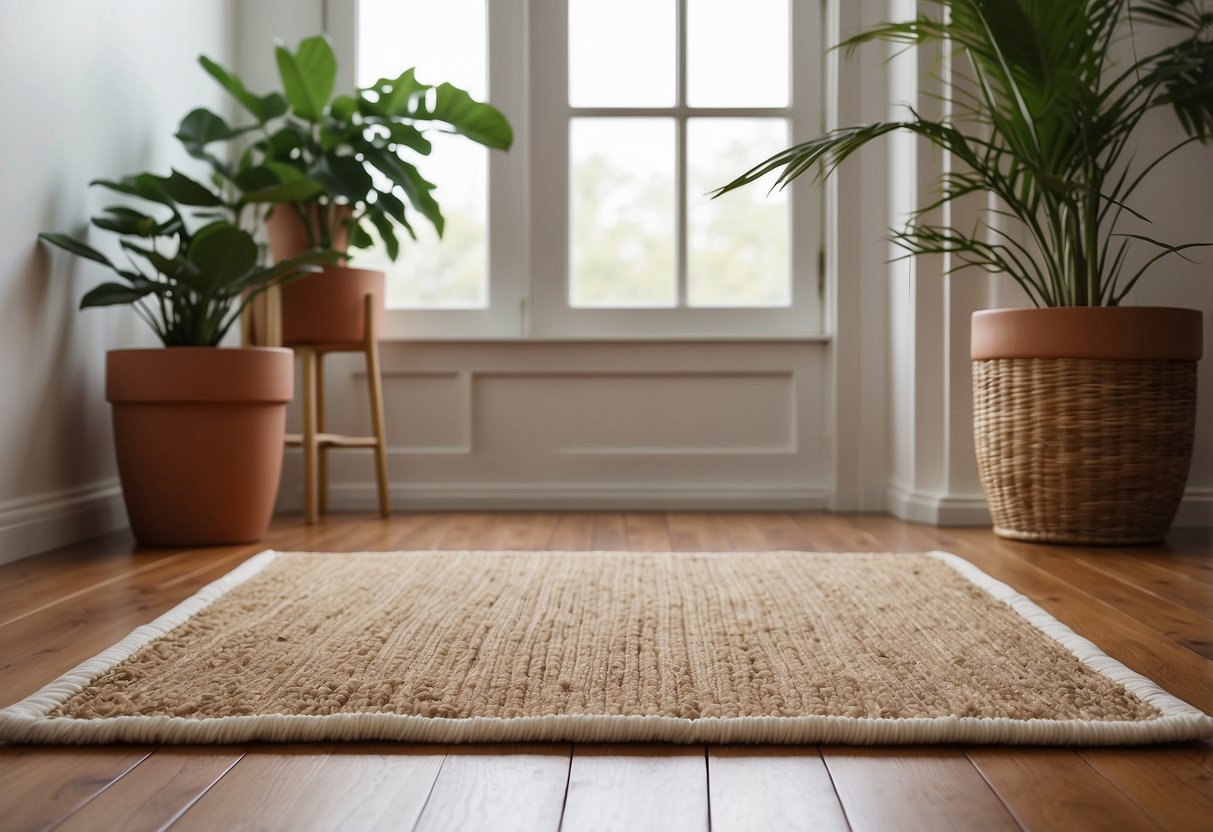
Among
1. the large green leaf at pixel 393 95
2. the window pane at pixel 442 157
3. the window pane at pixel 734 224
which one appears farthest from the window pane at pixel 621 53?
the large green leaf at pixel 393 95

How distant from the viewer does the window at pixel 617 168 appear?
3.05m

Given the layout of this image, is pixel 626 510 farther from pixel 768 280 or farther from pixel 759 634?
pixel 759 634

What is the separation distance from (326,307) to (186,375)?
0.60 m

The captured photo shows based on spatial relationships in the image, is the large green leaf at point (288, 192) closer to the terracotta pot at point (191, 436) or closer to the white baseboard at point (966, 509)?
the terracotta pot at point (191, 436)

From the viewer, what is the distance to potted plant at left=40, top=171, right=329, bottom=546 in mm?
2135

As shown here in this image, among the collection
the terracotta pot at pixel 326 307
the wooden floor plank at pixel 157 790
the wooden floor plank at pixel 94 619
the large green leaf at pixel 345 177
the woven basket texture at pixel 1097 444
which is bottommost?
the wooden floor plank at pixel 157 790

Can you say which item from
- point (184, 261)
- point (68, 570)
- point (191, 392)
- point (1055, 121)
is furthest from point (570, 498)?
point (1055, 121)

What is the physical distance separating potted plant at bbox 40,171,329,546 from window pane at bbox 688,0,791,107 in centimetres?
135

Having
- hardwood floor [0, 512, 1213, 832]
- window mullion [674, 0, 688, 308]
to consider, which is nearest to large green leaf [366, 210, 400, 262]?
window mullion [674, 0, 688, 308]

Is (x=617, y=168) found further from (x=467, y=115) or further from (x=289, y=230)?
(x=289, y=230)

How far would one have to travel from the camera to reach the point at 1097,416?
215 centimetres

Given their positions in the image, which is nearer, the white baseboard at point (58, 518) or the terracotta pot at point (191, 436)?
the white baseboard at point (58, 518)

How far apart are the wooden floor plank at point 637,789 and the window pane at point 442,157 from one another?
2.27 m

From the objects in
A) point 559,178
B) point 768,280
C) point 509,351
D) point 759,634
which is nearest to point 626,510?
point 509,351
